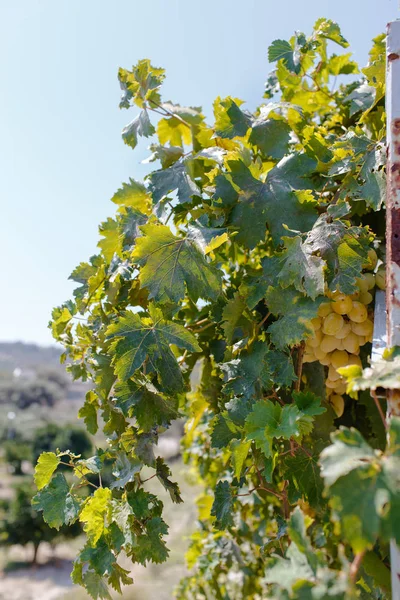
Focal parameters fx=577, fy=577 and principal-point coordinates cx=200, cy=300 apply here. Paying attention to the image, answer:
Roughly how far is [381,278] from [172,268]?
0.95 feet

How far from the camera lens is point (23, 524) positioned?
8992mm

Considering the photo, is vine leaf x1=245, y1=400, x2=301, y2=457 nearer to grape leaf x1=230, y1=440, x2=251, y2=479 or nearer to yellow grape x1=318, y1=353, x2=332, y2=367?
grape leaf x1=230, y1=440, x2=251, y2=479

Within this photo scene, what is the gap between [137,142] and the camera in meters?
0.98

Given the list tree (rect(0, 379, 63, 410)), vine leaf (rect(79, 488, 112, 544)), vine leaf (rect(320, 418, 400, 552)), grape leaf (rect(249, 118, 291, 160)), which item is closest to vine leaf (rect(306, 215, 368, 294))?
grape leaf (rect(249, 118, 291, 160))

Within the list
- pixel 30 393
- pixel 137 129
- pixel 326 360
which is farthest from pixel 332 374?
pixel 30 393

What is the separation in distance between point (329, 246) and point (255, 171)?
18 centimetres

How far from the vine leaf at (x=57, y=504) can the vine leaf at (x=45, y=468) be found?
0.06 feet

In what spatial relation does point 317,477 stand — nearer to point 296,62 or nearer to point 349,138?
point 349,138

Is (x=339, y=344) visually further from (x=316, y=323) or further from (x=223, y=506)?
(x=223, y=506)

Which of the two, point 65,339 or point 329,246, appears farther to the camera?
point 65,339

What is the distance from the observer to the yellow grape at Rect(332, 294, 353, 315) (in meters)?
0.78

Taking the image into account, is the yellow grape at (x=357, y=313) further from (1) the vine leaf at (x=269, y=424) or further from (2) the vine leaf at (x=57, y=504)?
(2) the vine leaf at (x=57, y=504)

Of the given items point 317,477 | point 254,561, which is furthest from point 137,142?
point 254,561

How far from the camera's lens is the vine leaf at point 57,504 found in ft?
2.71
